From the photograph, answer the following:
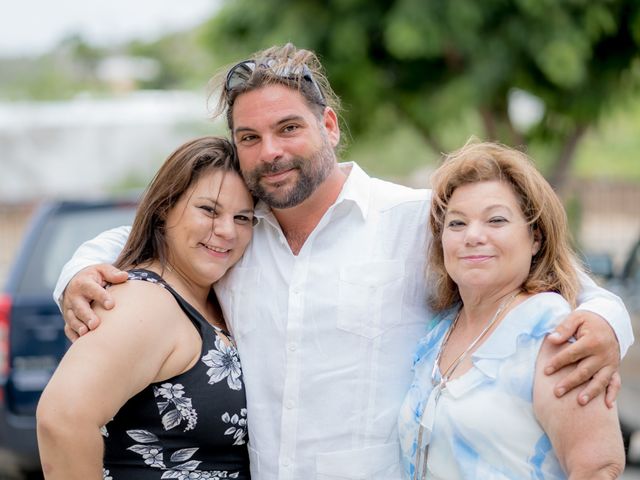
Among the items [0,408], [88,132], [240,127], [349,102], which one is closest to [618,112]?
[349,102]

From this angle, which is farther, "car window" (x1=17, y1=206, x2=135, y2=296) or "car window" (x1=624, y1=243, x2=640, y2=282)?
"car window" (x1=624, y1=243, x2=640, y2=282)

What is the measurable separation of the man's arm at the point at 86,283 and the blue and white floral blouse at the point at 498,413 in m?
0.96

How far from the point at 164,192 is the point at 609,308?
1.37 m

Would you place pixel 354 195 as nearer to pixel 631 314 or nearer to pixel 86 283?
pixel 86 283

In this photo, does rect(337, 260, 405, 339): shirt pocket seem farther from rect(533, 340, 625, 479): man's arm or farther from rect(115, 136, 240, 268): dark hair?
rect(533, 340, 625, 479): man's arm

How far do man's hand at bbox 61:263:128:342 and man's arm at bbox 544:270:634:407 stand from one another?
123 centimetres

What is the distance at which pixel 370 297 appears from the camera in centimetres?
292

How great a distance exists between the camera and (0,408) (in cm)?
550

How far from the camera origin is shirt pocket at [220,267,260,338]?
9.78 feet

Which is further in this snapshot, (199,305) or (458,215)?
(199,305)

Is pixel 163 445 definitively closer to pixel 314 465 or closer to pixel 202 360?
pixel 202 360

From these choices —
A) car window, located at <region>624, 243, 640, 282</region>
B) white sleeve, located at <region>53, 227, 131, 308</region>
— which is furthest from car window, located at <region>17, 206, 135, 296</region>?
car window, located at <region>624, 243, 640, 282</region>

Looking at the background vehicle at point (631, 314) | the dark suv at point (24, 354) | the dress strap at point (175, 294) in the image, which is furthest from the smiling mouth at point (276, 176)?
the background vehicle at point (631, 314)

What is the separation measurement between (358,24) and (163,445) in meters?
6.82
